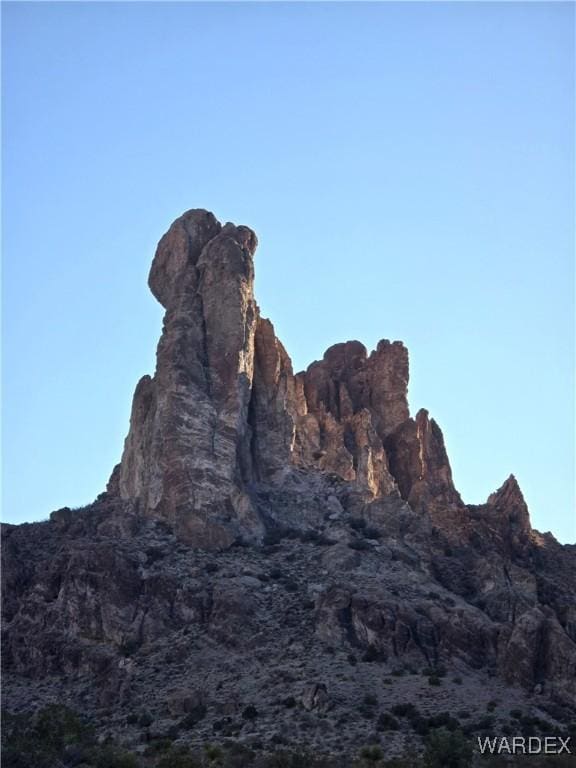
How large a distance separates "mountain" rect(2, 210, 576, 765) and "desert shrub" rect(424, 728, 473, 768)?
3.77 m

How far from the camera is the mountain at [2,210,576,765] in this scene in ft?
312

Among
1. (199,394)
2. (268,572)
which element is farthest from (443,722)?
(199,394)

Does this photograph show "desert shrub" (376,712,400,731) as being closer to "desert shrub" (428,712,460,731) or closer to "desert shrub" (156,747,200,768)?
"desert shrub" (428,712,460,731)

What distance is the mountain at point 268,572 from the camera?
95188mm

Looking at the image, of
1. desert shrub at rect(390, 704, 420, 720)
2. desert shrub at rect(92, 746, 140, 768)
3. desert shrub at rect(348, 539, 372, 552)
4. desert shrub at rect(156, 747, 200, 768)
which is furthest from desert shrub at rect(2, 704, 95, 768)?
desert shrub at rect(348, 539, 372, 552)

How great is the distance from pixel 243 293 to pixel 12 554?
2797cm

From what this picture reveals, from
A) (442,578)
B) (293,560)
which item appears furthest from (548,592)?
(293,560)

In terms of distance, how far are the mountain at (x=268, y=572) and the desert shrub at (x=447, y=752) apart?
Answer: 3.77 meters

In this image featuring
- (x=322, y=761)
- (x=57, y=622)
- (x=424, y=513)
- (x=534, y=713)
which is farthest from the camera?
(x=424, y=513)

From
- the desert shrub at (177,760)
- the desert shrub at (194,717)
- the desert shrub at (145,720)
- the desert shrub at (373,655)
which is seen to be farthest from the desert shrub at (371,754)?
the desert shrub at (145,720)

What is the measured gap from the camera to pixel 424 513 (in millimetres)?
122875

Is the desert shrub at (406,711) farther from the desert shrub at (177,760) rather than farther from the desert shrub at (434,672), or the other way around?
the desert shrub at (177,760)

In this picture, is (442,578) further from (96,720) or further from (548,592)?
(96,720)

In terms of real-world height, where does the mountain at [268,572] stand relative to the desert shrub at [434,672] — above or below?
above
